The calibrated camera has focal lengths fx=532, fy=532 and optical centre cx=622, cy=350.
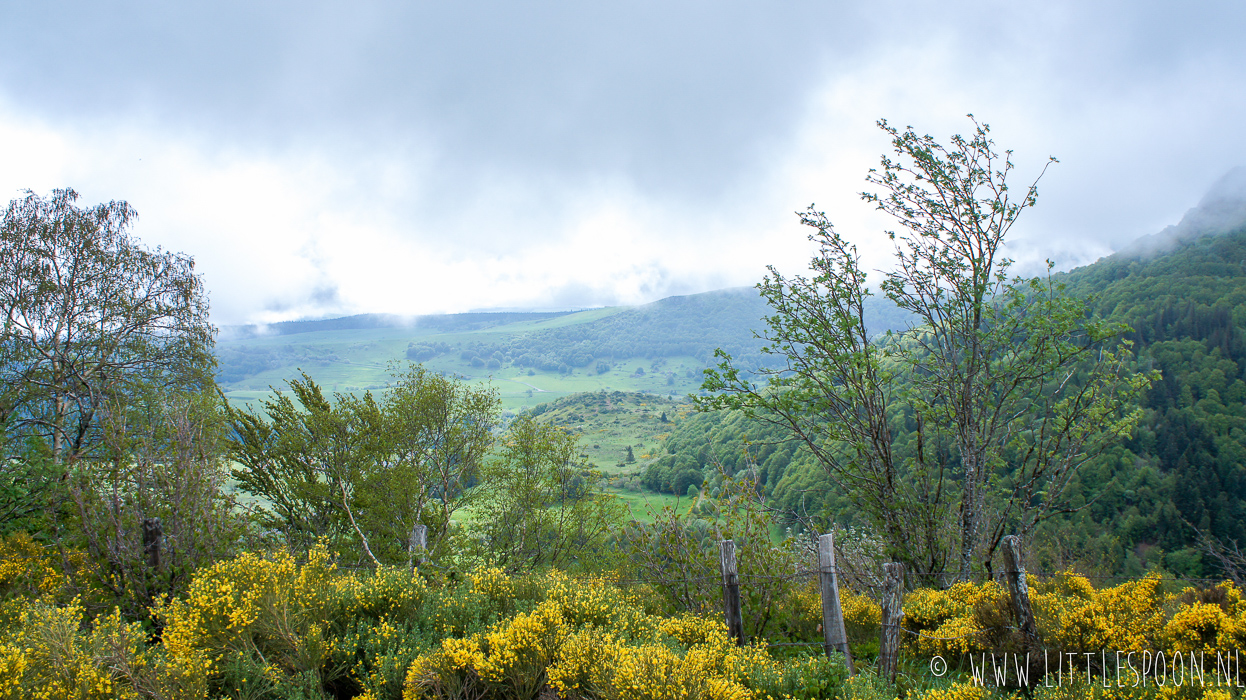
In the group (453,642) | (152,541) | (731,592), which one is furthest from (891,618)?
(152,541)

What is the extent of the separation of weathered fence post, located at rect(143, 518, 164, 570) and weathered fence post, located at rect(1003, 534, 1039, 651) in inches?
412

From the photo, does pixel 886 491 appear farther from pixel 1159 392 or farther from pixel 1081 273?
pixel 1081 273

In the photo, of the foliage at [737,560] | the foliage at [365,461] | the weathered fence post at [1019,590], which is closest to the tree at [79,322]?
the foliage at [365,461]

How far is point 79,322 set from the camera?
1530 cm

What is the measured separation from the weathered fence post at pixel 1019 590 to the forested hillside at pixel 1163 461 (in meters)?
29.6

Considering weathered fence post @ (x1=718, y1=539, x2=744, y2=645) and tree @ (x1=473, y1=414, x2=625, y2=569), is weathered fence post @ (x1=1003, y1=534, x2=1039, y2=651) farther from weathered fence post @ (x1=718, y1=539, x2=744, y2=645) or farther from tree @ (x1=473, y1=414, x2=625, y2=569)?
tree @ (x1=473, y1=414, x2=625, y2=569)

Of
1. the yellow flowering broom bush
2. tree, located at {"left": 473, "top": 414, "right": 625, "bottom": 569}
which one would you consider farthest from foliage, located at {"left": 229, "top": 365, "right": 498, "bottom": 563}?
the yellow flowering broom bush

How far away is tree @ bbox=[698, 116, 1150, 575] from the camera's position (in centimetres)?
821

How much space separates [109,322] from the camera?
623 inches

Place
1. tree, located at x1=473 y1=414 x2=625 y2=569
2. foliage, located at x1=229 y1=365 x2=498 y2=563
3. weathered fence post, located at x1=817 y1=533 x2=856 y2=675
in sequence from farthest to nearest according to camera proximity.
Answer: tree, located at x1=473 y1=414 x2=625 y2=569, foliage, located at x1=229 y1=365 x2=498 y2=563, weathered fence post, located at x1=817 y1=533 x2=856 y2=675

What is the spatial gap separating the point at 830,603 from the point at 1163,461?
78.5 metres

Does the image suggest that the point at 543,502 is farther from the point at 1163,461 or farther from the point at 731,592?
the point at 1163,461

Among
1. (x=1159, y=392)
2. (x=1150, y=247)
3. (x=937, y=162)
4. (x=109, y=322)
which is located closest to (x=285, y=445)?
(x=109, y=322)

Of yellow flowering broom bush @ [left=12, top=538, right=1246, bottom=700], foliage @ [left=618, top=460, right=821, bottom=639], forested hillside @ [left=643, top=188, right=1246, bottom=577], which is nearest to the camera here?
yellow flowering broom bush @ [left=12, top=538, right=1246, bottom=700]
